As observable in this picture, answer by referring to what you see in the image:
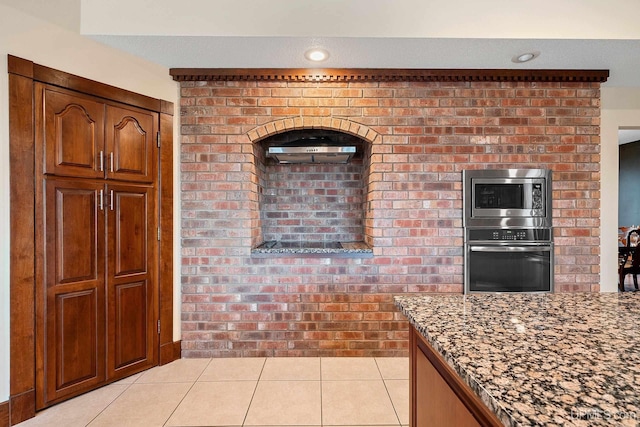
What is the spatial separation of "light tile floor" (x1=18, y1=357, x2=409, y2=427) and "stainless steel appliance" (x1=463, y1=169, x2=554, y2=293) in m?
1.03

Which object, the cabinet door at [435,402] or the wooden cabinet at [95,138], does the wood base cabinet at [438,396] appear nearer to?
the cabinet door at [435,402]

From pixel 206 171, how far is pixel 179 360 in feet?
5.08

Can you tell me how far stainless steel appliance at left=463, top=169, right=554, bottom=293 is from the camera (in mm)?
2486

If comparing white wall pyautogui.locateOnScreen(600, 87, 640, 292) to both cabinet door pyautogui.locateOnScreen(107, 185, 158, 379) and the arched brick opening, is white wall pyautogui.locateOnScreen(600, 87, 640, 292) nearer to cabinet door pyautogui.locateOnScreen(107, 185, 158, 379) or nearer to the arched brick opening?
the arched brick opening

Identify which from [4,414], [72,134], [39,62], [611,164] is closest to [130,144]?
[72,134]

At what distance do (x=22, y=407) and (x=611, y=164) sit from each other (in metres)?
4.59

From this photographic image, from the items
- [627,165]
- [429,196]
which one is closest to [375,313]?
[429,196]

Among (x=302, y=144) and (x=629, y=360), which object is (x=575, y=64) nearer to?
(x=302, y=144)

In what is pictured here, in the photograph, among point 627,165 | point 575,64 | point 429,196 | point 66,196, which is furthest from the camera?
point 627,165

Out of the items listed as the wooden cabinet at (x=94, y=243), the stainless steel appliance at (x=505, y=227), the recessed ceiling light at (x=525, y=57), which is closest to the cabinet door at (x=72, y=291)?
the wooden cabinet at (x=94, y=243)

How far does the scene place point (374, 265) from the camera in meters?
2.51

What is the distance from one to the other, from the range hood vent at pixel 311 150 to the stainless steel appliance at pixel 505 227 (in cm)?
103

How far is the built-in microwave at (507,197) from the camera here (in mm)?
2482

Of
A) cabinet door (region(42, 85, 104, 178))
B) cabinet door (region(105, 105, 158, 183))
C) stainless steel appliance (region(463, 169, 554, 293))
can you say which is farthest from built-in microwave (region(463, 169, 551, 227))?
cabinet door (region(42, 85, 104, 178))
